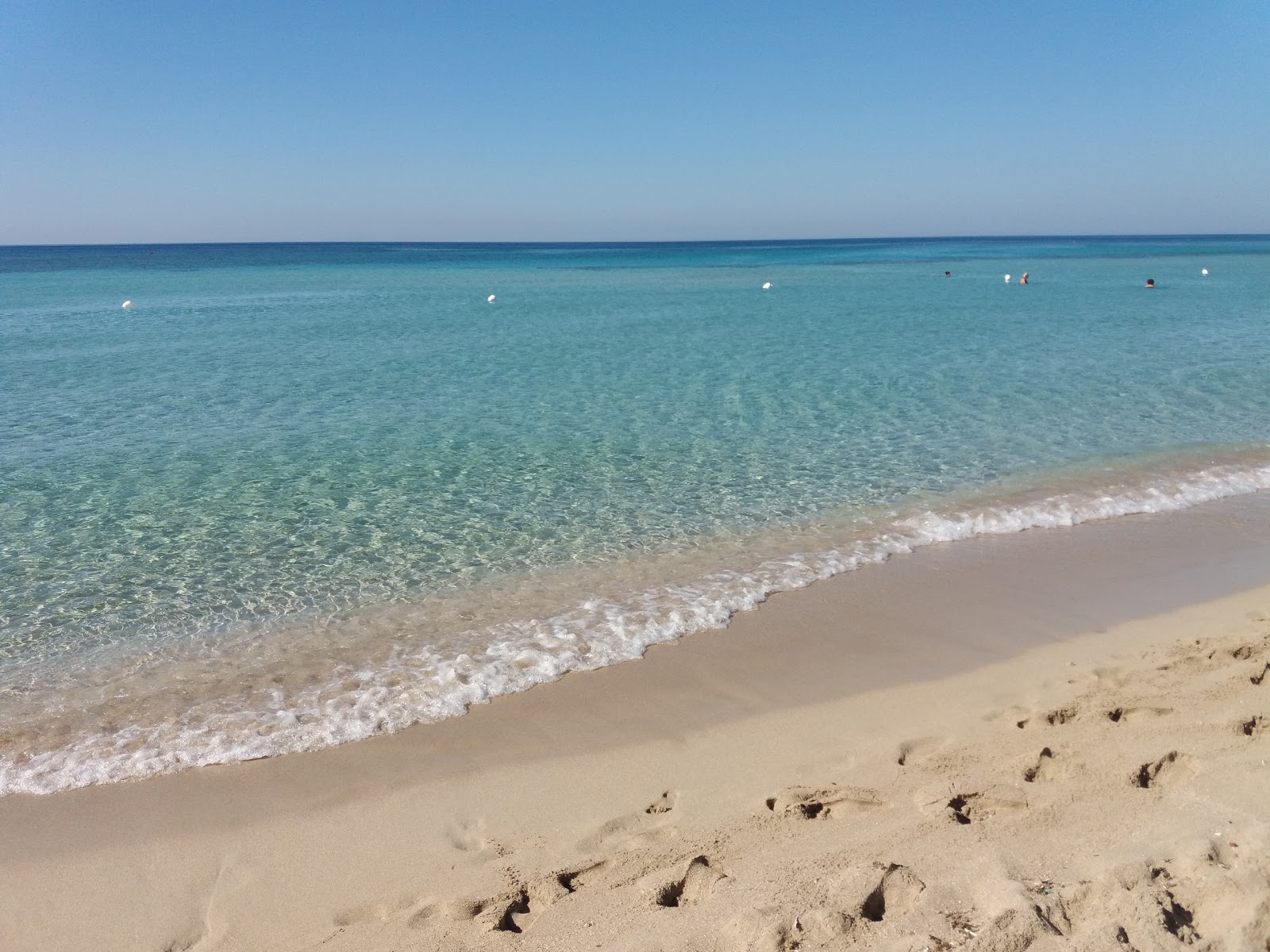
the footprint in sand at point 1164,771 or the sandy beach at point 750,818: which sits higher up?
the footprint in sand at point 1164,771

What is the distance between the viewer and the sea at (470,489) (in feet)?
20.4

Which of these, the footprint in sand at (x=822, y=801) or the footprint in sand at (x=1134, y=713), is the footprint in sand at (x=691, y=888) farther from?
the footprint in sand at (x=1134, y=713)

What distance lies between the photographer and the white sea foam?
206 inches

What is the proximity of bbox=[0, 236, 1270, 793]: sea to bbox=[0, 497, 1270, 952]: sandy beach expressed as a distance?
0.64 metres

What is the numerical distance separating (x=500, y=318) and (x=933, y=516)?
23.1 m

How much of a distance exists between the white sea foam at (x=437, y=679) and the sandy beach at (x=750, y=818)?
19cm

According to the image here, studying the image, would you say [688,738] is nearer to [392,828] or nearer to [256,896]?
[392,828]

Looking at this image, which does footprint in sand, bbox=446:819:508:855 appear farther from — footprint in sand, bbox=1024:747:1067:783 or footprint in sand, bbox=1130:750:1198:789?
footprint in sand, bbox=1130:750:1198:789

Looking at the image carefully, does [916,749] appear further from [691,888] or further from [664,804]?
[691,888]

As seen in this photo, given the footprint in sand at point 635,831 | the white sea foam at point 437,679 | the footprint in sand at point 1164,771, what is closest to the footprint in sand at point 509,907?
the footprint in sand at point 635,831

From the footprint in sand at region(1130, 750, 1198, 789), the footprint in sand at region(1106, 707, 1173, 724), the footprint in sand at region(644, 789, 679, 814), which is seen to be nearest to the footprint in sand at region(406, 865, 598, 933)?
the footprint in sand at region(644, 789, 679, 814)

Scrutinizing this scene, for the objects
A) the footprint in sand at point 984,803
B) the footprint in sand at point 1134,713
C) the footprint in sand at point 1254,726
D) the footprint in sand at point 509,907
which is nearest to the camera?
the footprint in sand at point 509,907

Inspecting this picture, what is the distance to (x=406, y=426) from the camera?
1334 centimetres

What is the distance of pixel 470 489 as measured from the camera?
10.3 metres
